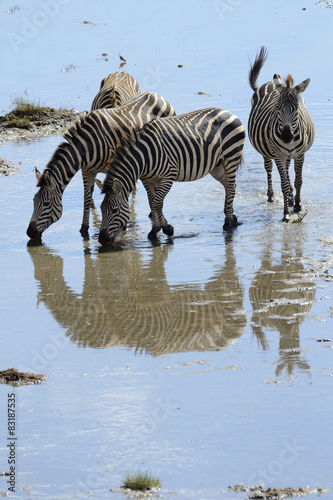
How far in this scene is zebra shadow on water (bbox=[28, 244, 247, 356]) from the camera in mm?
7145

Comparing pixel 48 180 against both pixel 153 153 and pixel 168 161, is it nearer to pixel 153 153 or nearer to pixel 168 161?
pixel 153 153

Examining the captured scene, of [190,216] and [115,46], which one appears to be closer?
[190,216]

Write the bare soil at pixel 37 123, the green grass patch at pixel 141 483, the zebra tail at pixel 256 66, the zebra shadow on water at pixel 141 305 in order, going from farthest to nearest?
the bare soil at pixel 37 123 < the zebra tail at pixel 256 66 < the zebra shadow on water at pixel 141 305 < the green grass patch at pixel 141 483

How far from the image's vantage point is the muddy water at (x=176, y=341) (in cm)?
512

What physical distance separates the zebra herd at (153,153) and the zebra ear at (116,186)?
0.04 ft

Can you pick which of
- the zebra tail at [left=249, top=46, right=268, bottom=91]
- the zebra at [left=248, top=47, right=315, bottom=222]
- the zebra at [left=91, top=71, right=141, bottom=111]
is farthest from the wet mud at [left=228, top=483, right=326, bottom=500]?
the zebra tail at [left=249, top=46, right=268, bottom=91]

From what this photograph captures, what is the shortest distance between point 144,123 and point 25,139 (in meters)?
5.48

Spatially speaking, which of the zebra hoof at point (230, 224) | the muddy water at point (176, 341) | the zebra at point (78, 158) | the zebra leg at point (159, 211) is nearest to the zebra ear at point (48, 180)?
the zebra at point (78, 158)

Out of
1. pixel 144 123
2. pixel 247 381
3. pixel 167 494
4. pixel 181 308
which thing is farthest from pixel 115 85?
pixel 167 494

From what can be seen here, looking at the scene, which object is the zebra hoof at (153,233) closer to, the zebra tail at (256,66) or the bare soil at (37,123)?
the zebra tail at (256,66)

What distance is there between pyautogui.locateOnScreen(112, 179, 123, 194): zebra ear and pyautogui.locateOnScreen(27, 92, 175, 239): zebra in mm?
752

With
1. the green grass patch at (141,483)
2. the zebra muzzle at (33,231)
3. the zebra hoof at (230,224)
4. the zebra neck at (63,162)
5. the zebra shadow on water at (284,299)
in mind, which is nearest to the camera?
the green grass patch at (141,483)

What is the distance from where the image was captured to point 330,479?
4844 mm

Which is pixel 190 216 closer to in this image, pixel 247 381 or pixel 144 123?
pixel 144 123
